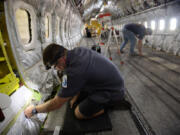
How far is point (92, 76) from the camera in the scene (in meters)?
1.76

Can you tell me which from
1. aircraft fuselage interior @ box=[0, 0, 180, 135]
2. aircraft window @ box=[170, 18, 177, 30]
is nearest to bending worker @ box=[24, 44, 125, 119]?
aircraft fuselage interior @ box=[0, 0, 180, 135]

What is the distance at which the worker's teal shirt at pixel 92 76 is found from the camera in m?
1.63

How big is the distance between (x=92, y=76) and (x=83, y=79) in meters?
0.16

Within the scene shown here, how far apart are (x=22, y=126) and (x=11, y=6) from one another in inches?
71.4

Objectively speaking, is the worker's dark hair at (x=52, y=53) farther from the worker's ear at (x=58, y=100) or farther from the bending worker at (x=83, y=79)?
the worker's ear at (x=58, y=100)

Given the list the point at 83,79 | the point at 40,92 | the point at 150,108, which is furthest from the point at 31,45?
the point at 150,108

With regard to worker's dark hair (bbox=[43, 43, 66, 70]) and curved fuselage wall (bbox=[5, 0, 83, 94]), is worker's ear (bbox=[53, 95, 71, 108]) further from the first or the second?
curved fuselage wall (bbox=[5, 0, 83, 94])

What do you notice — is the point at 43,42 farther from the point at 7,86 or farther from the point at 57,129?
the point at 57,129

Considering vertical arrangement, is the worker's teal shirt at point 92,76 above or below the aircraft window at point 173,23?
below

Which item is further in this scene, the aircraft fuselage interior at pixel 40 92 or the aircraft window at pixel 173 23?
the aircraft window at pixel 173 23

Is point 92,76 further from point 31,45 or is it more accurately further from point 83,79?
point 31,45

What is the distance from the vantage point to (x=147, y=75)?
164 inches

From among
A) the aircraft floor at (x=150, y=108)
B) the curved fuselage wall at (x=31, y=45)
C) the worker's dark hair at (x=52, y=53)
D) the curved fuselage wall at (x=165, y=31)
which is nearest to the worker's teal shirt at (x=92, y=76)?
the worker's dark hair at (x=52, y=53)

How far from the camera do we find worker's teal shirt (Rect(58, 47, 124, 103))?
64.0 inches
